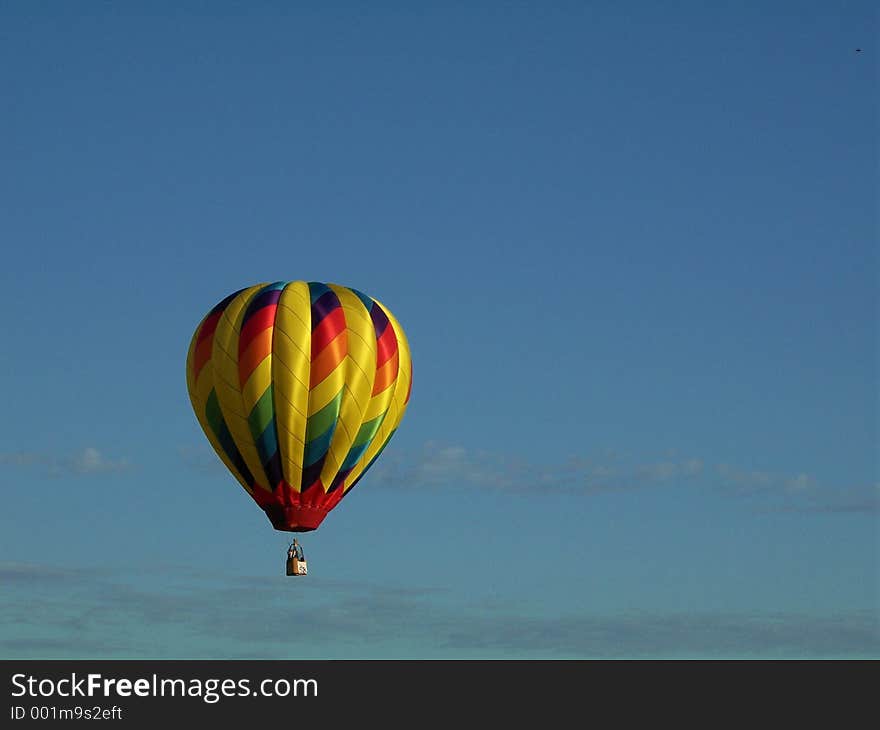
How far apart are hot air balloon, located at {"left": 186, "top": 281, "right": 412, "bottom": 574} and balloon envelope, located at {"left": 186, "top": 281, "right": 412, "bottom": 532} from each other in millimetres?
39

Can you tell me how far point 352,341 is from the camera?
117688 mm

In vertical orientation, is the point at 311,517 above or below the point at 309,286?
below

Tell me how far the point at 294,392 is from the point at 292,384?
1.06ft

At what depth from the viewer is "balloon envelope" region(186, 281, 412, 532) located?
117 meters

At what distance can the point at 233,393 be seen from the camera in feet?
385

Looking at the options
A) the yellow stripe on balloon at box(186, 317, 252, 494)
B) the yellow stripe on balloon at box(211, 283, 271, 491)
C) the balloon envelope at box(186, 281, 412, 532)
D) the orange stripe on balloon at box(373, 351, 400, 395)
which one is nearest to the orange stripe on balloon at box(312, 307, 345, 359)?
the balloon envelope at box(186, 281, 412, 532)

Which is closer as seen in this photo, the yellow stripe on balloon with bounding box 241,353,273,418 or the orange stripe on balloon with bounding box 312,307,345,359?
the yellow stripe on balloon with bounding box 241,353,273,418

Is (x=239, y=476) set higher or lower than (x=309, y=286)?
lower

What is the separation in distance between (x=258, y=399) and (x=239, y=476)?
3.54 m

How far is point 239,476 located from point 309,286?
26.3 feet

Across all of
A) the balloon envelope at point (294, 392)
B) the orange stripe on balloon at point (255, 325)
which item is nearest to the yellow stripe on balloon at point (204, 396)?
the balloon envelope at point (294, 392)

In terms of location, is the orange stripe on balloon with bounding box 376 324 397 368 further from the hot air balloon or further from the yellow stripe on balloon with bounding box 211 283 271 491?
the yellow stripe on balloon with bounding box 211 283 271 491

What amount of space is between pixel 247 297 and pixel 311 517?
904 centimetres

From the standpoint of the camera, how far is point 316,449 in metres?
117
